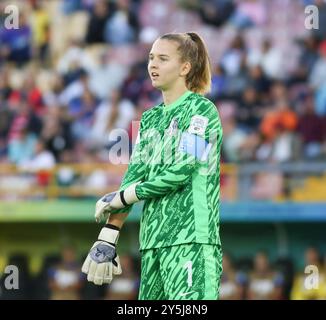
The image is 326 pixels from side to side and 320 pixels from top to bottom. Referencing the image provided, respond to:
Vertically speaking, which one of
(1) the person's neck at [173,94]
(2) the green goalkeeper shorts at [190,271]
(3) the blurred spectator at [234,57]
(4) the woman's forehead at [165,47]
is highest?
(3) the blurred spectator at [234,57]

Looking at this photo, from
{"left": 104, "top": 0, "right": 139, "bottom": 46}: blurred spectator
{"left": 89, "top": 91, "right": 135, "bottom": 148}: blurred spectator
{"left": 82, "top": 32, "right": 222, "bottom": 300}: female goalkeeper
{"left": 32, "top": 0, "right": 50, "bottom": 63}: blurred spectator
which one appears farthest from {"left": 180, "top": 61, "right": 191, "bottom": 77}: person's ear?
{"left": 32, "top": 0, "right": 50, "bottom": 63}: blurred spectator

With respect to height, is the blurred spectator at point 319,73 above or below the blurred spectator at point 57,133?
above

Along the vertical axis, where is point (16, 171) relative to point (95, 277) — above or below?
above

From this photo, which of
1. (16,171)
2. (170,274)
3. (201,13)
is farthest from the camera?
(201,13)

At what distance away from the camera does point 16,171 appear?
15.5 meters

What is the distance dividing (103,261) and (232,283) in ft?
25.5

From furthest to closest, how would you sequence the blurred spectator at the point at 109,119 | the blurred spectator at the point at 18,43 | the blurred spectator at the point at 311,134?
the blurred spectator at the point at 18,43 → the blurred spectator at the point at 109,119 → the blurred spectator at the point at 311,134

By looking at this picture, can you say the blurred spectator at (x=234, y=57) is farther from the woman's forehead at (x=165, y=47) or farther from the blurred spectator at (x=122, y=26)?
the woman's forehead at (x=165, y=47)

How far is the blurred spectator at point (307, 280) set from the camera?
13648mm

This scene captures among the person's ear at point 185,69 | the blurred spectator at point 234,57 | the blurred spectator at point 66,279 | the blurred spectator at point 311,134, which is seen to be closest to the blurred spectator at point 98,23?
the blurred spectator at point 234,57

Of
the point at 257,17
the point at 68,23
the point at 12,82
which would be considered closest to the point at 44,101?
the point at 12,82

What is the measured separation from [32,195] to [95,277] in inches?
351

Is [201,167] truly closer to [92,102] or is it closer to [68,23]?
[92,102]

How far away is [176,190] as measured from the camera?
22.1 ft
